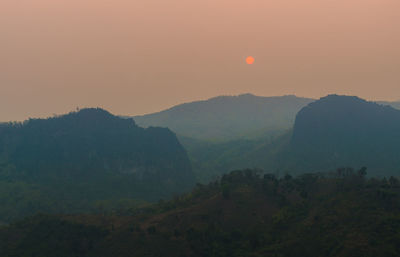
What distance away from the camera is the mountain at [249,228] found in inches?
3374

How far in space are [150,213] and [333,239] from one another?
60.0 m

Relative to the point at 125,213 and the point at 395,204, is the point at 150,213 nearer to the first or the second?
the point at 125,213

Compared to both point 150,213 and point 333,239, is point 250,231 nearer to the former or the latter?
point 333,239

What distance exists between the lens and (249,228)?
334ft

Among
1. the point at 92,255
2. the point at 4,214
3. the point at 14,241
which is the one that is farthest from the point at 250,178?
the point at 4,214

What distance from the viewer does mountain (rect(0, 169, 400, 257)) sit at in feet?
281

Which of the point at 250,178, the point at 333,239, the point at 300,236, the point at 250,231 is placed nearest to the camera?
the point at 333,239

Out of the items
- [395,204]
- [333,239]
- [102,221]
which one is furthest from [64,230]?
[395,204]

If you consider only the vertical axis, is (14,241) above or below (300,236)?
above

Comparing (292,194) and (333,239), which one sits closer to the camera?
(333,239)

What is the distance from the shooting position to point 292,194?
11694 cm

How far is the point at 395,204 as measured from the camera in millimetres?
94000

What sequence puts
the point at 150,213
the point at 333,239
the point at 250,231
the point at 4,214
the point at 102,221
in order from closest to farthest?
the point at 333,239, the point at 250,231, the point at 102,221, the point at 150,213, the point at 4,214

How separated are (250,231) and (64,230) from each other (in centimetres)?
4916
